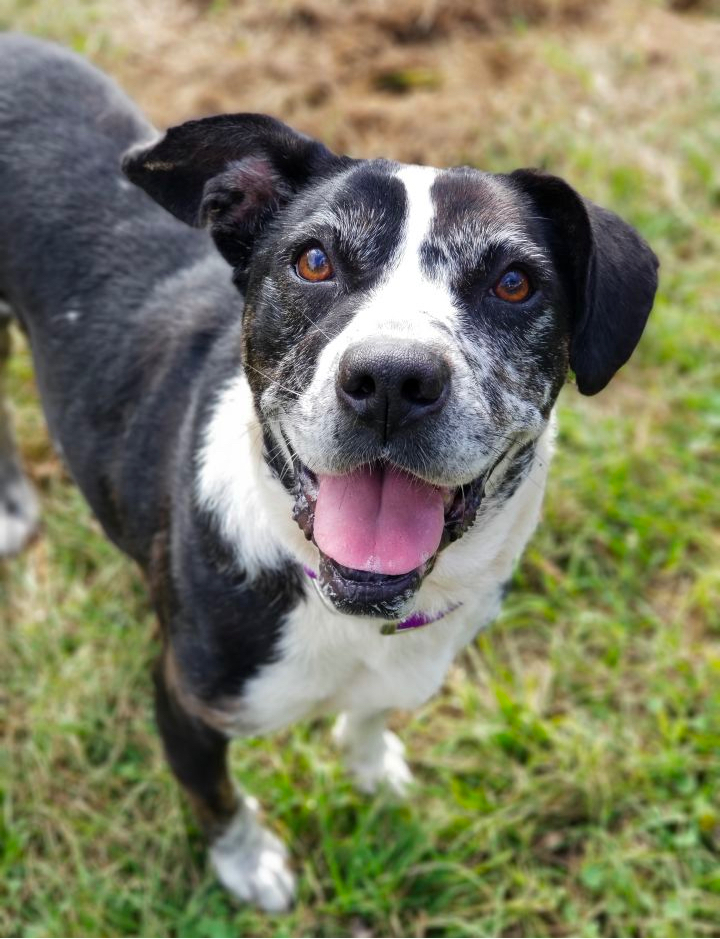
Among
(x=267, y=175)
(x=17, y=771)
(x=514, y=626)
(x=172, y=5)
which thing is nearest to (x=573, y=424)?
(x=514, y=626)

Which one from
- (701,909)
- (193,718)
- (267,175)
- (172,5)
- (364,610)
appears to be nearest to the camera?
(364,610)

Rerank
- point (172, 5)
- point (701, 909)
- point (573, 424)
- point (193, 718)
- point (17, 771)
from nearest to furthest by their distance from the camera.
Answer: point (193, 718), point (701, 909), point (17, 771), point (573, 424), point (172, 5)

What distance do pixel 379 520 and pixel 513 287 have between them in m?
0.64

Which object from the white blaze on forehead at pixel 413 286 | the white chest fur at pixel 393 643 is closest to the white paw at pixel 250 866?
the white chest fur at pixel 393 643

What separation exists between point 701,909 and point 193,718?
181 cm

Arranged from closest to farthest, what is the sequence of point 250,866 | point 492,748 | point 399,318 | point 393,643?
point 399,318, point 393,643, point 250,866, point 492,748

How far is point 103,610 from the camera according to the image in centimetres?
407

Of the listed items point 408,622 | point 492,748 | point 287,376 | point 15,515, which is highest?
point 287,376

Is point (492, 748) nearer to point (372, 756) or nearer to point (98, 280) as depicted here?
point (372, 756)

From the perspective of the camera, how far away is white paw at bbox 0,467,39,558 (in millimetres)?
4293

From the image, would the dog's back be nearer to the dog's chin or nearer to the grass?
the grass

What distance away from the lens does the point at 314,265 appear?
2.42 meters

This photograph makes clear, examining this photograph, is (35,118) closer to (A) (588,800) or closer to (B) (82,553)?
(B) (82,553)

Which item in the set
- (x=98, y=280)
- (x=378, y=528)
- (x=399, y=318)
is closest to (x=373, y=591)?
(x=378, y=528)
